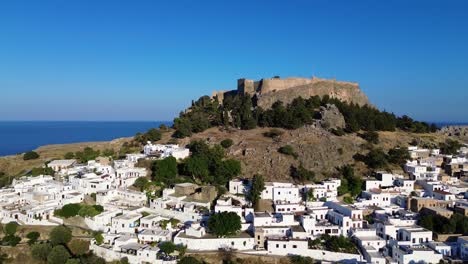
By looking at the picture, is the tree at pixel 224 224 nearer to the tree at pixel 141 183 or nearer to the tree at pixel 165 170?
the tree at pixel 165 170

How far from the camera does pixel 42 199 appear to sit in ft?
94.9

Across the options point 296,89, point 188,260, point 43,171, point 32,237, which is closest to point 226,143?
point 296,89

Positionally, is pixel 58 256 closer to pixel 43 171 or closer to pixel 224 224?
pixel 224 224

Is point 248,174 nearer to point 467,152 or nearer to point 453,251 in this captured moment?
point 453,251

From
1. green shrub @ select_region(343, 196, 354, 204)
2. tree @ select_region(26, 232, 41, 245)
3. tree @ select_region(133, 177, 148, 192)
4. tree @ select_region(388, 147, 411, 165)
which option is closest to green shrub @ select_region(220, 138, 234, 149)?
tree @ select_region(133, 177, 148, 192)

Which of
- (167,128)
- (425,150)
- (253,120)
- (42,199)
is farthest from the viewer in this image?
(167,128)

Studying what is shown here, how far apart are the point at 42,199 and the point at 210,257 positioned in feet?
48.9

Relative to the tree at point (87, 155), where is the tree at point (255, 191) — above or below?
below

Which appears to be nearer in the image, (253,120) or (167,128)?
(253,120)

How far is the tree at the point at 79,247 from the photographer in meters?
23.7

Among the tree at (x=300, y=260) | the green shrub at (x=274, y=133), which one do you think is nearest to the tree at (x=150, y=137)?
the green shrub at (x=274, y=133)

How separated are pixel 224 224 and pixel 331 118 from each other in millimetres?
24473

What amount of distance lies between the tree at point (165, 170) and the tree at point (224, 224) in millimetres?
9528

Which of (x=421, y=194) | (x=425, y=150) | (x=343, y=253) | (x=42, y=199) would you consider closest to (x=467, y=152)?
(x=425, y=150)
